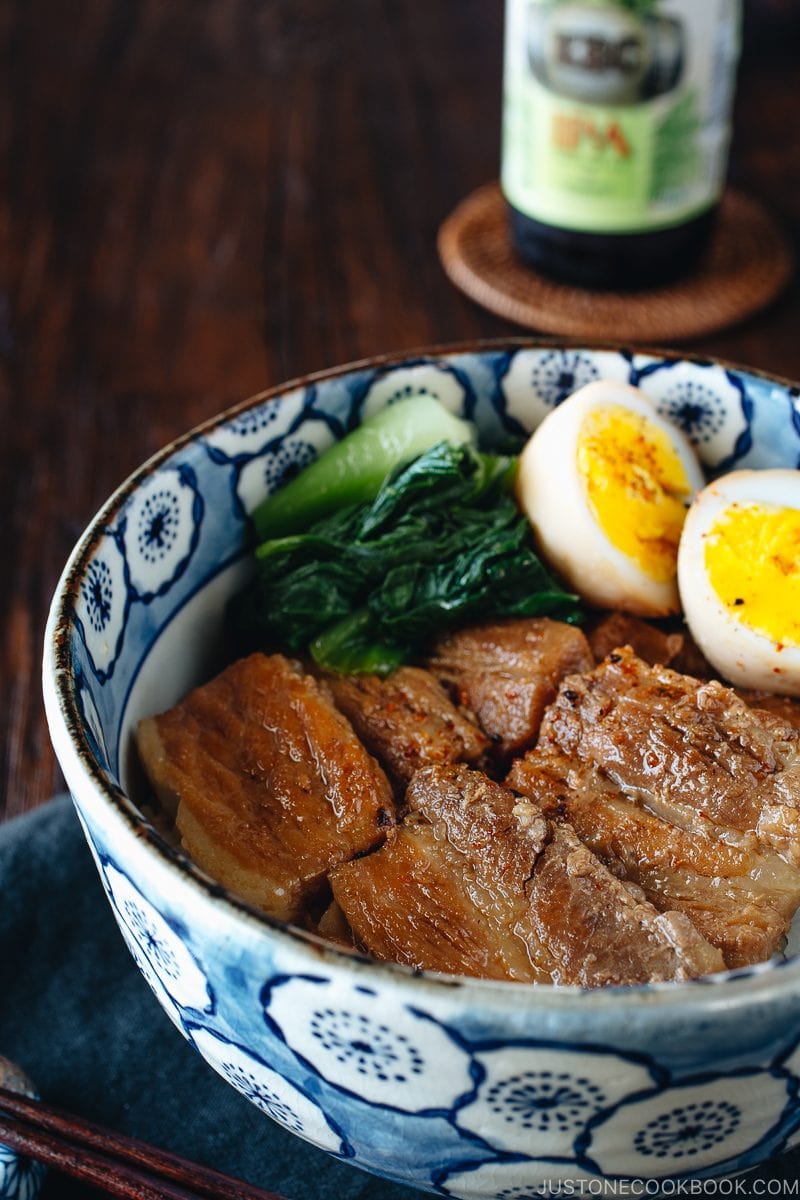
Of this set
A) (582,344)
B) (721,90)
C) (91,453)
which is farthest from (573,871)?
(721,90)

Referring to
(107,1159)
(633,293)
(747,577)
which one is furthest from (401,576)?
(633,293)

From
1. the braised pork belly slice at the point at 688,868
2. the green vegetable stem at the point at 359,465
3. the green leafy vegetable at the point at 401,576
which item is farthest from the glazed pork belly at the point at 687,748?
the green vegetable stem at the point at 359,465

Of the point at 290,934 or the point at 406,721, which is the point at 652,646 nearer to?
the point at 406,721

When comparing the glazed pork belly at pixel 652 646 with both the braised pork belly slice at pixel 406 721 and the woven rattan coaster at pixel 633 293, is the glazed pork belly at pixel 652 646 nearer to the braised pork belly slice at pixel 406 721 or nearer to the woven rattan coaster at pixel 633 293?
the braised pork belly slice at pixel 406 721

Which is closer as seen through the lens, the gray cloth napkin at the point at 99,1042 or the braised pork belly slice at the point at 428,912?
the braised pork belly slice at the point at 428,912

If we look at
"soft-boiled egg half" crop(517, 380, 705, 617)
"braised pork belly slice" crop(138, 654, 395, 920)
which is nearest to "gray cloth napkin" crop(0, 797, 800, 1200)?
"braised pork belly slice" crop(138, 654, 395, 920)

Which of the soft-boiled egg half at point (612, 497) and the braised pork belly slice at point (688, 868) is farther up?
the soft-boiled egg half at point (612, 497)

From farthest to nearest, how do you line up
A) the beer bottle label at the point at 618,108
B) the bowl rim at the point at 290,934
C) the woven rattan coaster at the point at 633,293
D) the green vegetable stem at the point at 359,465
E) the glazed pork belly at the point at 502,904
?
the woven rattan coaster at the point at 633,293, the beer bottle label at the point at 618,108, the green vegetable stem at the point at 359,465, the glazed pork belly at the point at 502,904, the bowl rim at the point at 290,934
